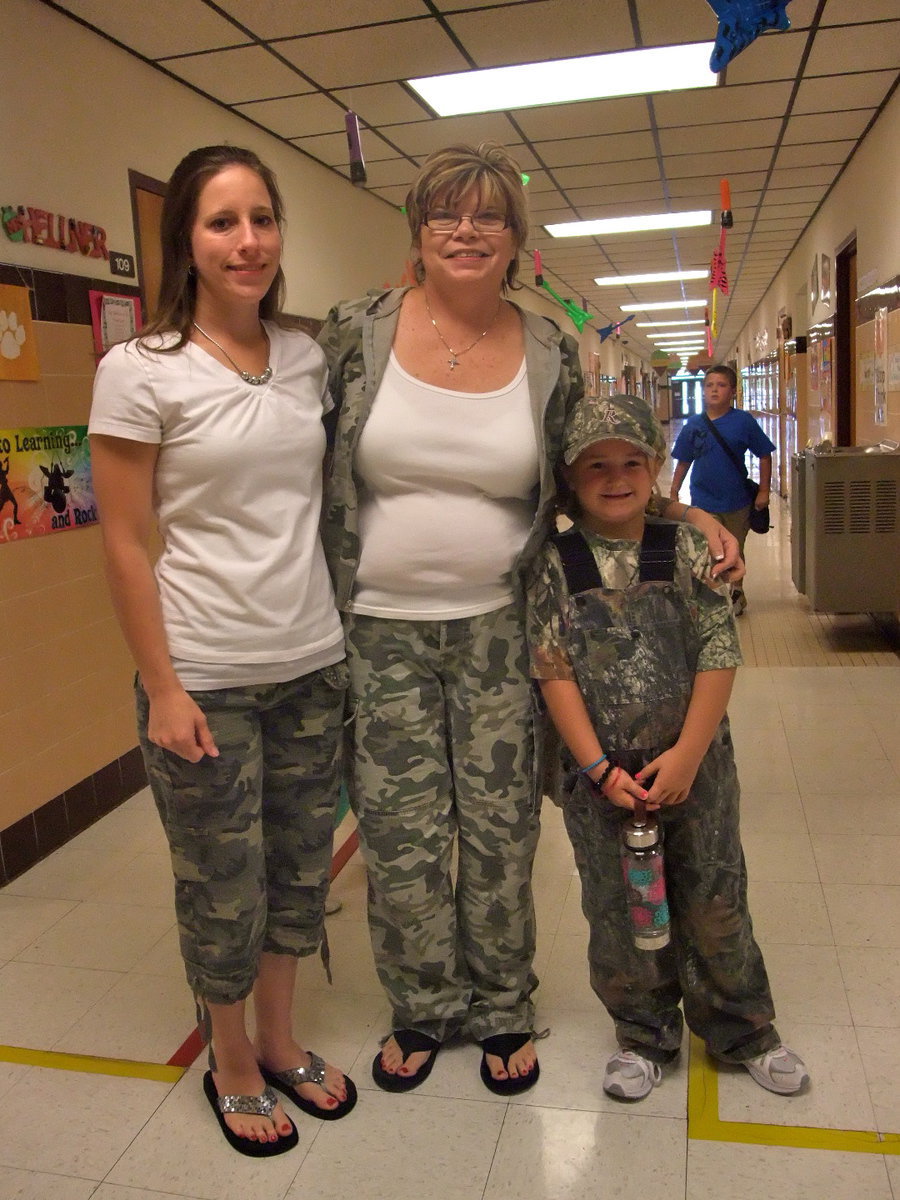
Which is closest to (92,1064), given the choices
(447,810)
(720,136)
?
(447,810)

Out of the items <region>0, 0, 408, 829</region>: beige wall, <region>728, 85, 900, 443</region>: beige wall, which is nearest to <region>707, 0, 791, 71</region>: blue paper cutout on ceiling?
<region>0, 0, 408, 829</region>: beige wall

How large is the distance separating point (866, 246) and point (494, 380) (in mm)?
5295

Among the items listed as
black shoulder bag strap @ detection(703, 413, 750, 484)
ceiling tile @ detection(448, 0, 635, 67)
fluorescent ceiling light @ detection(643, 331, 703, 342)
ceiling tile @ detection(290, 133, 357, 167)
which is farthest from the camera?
fluorescent ceiling light @ detection(643, 331, 703, 342)

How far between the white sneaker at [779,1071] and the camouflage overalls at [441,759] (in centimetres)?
44

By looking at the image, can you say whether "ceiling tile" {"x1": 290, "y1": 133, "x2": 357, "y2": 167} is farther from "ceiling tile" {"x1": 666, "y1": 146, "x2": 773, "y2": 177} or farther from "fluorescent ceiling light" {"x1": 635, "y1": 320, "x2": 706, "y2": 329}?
"fluorescent ceiling light" {"x1": 635, "y1": 320, "x2": 706, "y2": 329}

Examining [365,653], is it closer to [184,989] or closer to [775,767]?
[184,989]

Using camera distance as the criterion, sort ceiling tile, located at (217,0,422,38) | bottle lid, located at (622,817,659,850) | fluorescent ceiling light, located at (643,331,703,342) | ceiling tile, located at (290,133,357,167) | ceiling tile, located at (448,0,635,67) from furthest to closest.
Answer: fluorescent ceiling light, located at (643,331,703,342) → ceiling tile, located at (290,133,357,167) → ceiling tile, located at (448,0,635,67) → ceiling tile, located at (217,0,422,38) → bottle lid, located at (622,817,659,850)

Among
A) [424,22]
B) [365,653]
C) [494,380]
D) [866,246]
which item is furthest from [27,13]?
[866,246]

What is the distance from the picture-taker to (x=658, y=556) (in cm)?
172

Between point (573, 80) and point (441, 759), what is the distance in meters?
3.80

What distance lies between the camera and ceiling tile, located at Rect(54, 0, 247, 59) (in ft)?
10.8

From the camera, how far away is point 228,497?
1.56 metres

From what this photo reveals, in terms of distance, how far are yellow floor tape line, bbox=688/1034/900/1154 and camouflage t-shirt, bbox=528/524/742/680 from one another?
2.65 feet

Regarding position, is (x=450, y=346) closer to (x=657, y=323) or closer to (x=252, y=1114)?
(x=252, y=1114)
